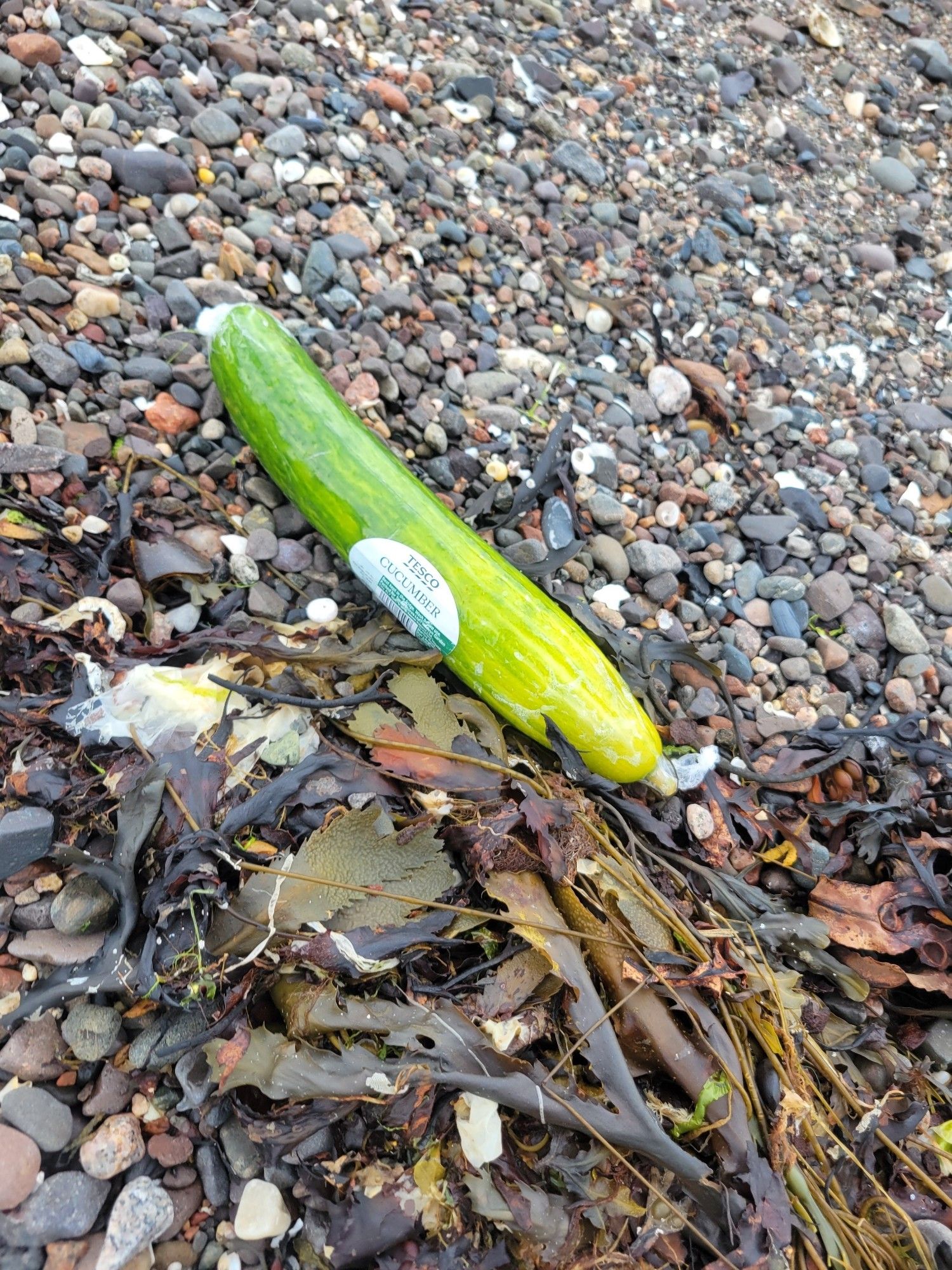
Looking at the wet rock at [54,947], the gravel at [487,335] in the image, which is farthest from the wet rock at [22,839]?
the wet rock at [54,947]

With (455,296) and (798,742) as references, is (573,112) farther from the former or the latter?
(798,742)

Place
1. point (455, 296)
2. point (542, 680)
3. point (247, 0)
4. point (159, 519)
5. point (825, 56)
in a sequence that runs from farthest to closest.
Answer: point (825, 56), point (247, 0), point (455, 296), point (159, 519), point (542, 680)

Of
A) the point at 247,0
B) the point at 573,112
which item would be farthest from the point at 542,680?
the point at 247,0

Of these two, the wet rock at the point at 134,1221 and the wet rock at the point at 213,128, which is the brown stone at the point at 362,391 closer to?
the wet rock at the point at 213,128

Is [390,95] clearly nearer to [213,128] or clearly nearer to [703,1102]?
[213,128]

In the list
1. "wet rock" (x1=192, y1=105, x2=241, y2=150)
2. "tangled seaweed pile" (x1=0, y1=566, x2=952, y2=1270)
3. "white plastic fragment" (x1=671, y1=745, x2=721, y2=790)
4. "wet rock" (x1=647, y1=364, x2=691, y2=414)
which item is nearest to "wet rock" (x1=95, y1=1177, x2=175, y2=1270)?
"tangled seaweed pile" (x1=0, y1=566, x2=952, y2=1270)

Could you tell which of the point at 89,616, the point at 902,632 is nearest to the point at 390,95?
the point at 89,616
